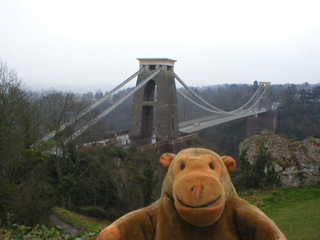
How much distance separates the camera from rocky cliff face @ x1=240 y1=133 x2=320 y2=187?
6918 millimetres

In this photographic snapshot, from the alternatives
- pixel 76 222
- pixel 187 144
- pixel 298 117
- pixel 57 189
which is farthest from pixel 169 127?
pixel 298 117

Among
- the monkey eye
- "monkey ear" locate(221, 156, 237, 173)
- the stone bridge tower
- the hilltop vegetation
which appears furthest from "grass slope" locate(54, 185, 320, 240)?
the stone bridge tower

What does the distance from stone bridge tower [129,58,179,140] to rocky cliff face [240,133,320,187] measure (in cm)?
625

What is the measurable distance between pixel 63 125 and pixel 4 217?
3.89 metres

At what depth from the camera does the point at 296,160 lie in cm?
727

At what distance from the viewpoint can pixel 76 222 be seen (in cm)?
584

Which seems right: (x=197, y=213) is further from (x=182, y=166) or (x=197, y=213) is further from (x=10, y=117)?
(x=10, y=117)

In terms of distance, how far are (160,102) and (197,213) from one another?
12490 millimetres

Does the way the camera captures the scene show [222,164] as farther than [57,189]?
No

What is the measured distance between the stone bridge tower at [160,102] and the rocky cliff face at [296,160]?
625 centimetres

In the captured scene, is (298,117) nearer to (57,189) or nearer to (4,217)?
(57,189)

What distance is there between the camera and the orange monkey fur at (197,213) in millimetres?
1312

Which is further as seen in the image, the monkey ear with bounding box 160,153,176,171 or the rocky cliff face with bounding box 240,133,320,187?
the rocky cliff face with bounding box 240,133,320,187

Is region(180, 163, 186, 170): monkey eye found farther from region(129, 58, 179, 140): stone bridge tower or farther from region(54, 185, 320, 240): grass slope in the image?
region(129, 58, 179, 140): stone bridge tower
